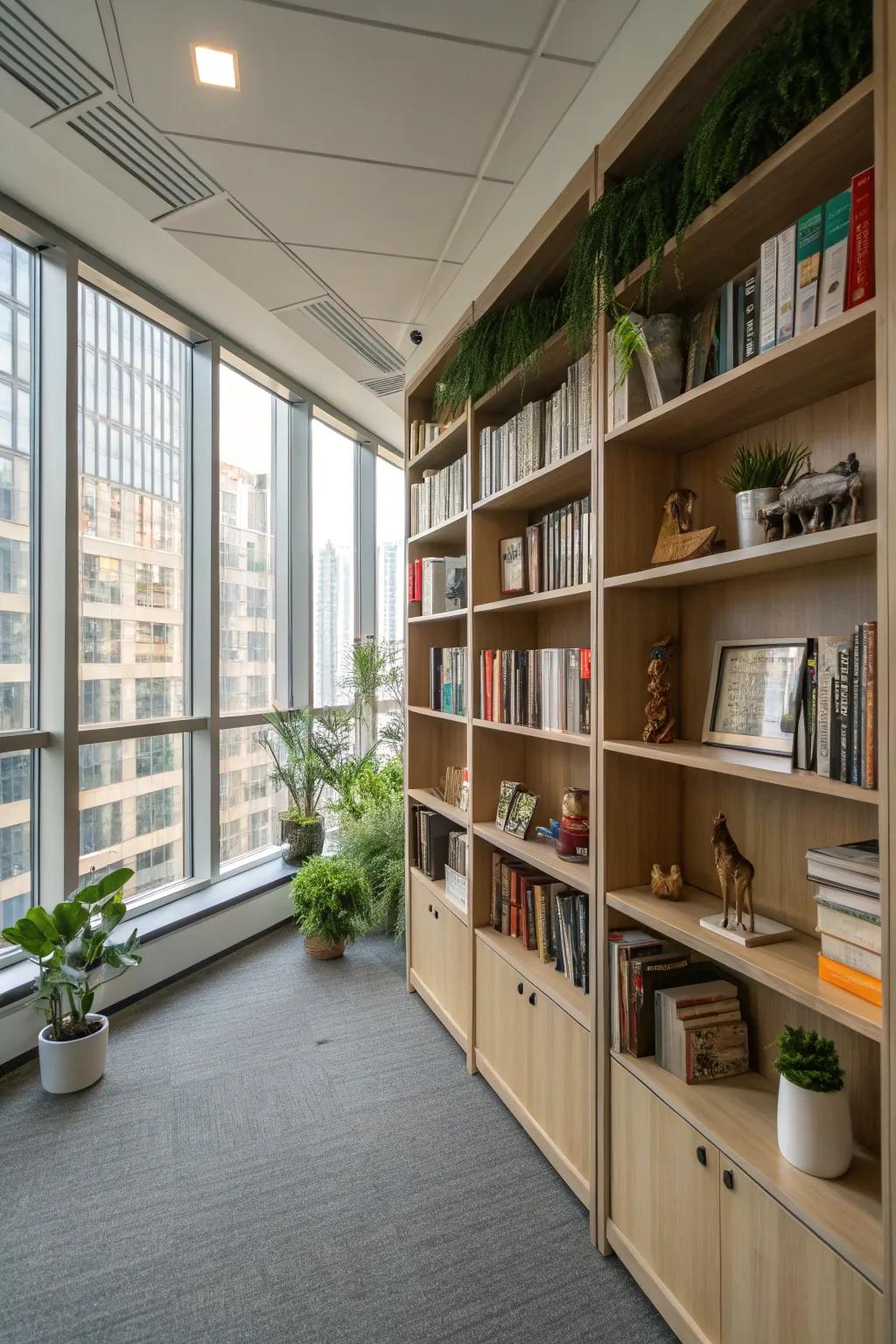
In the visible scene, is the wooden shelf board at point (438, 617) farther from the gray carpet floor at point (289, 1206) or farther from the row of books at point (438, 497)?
the gray carpet floor at point (289, 1206)

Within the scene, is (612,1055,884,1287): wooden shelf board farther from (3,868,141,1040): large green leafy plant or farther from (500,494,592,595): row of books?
(3,868,141,1040): large green leafy plant

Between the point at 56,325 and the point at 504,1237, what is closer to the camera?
the point at 504,1237

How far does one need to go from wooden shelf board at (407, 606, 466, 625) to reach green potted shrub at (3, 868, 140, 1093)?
1551 millimetres

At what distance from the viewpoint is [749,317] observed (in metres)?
1.43

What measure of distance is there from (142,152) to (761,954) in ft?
9.05

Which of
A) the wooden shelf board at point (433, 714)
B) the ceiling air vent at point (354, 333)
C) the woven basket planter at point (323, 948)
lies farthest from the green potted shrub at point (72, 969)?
the ceiling air vent at point (354, 333)

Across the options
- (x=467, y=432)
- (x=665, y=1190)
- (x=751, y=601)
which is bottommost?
(x=665, y=1190)

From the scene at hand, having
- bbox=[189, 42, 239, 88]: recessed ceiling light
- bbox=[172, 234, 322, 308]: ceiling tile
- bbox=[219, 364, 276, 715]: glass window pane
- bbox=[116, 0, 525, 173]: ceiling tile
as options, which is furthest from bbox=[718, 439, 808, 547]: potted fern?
bbox=[219, 364, 276, 715]: glass window pane

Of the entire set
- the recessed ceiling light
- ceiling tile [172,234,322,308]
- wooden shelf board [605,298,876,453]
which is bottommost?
wooden shelf board [605,298,876,453]

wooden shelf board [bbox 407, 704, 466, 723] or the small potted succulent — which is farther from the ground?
wooden shelf board [bbox 407, 704, 466, 723]

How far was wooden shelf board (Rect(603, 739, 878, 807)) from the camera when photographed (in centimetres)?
116

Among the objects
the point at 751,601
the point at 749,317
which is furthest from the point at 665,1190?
the point at 749,317

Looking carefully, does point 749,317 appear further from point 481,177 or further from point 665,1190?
point 665,1190

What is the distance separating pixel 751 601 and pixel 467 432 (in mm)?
1388
